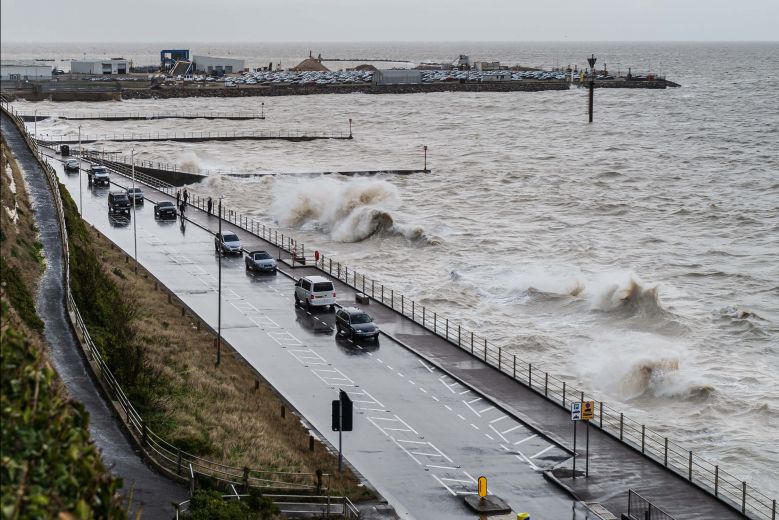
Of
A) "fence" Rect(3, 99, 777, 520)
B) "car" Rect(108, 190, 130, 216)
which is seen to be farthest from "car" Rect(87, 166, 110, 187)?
"fence" Rect(3, 99, 777, 520)

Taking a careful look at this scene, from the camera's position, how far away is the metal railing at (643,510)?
971 inches

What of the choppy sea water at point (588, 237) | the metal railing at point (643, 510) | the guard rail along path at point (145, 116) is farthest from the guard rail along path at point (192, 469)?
Result: the guard rail along path at point (145, 116)

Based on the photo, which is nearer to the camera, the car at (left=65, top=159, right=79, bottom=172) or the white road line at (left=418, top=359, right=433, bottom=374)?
the white road line at (left=418, top=359, right=433, bottom=374)

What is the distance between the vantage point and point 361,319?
40344 mm

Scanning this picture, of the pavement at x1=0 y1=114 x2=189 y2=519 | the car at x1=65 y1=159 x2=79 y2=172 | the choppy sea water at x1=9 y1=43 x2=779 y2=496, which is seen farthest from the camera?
the car at x1=65 y1=159 x2=79 y2=172

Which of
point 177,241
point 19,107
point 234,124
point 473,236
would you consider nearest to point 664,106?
point 234,124

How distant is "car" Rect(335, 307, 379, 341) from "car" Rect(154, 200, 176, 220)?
28281 millimetres

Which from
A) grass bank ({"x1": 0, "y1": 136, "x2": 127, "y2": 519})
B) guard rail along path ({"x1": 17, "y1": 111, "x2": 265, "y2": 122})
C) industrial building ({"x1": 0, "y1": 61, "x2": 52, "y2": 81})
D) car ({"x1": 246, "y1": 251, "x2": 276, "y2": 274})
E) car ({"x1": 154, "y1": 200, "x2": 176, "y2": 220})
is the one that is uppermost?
industrial building ({"x1": 0, "y1": 61, "x2": 52, "y2": 81})

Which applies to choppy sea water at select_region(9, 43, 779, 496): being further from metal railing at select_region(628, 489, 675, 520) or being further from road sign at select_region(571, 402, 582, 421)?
metal railing at select_region(628, 489, 675, 520)

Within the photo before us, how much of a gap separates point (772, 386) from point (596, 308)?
12690mm

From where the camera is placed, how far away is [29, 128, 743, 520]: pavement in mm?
26609

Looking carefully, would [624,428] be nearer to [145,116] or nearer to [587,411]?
[587,411]

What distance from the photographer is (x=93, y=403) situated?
26.3 meters

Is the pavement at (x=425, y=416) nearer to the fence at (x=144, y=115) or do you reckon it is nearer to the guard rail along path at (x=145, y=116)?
the guard rail along path at (x=145, y=116)
